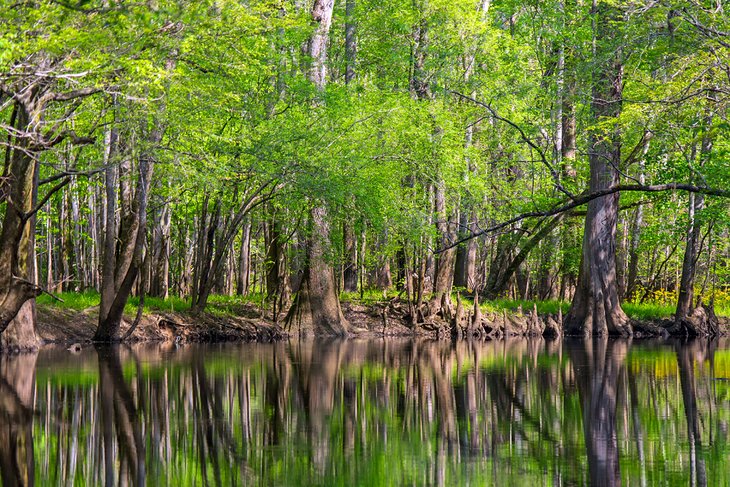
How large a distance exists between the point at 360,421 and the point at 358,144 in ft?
53.1

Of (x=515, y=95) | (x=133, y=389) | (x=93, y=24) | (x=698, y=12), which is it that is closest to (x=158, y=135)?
(x=93, y=24)

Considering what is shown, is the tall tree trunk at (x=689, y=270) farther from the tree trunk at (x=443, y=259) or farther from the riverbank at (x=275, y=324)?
the tree trunk at (x=443, y=259)

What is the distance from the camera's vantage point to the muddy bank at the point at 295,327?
2488 centimetres

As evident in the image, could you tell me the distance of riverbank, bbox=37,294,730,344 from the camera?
25062 millimetres

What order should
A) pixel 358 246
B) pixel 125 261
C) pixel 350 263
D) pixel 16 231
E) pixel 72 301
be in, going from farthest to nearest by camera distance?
pixel 358 246 → pixel 350 263 → pixel 72 301 → pixel 125 261 → pixel 16 231

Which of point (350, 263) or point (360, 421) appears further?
point (350, 263)

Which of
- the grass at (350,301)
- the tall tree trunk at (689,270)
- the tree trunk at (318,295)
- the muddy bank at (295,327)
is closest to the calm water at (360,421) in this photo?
the muddy bank at (295,327)

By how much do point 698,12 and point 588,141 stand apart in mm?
8230

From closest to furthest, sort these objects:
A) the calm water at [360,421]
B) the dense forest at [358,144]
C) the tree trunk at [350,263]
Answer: the calm water at [360,421]
the dense forest at [358,144]
the tree trunk at [350,263]

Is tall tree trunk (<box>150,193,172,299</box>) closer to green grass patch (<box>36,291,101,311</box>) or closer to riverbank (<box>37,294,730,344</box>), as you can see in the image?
riverbank (<box>37,294,730,344</box>)

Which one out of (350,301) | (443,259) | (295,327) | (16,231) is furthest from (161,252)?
(16,231)

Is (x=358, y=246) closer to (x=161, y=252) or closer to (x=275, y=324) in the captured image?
(x=275, y=324)

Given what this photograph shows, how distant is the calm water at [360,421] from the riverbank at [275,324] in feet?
16.1

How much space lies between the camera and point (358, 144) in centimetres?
2666
